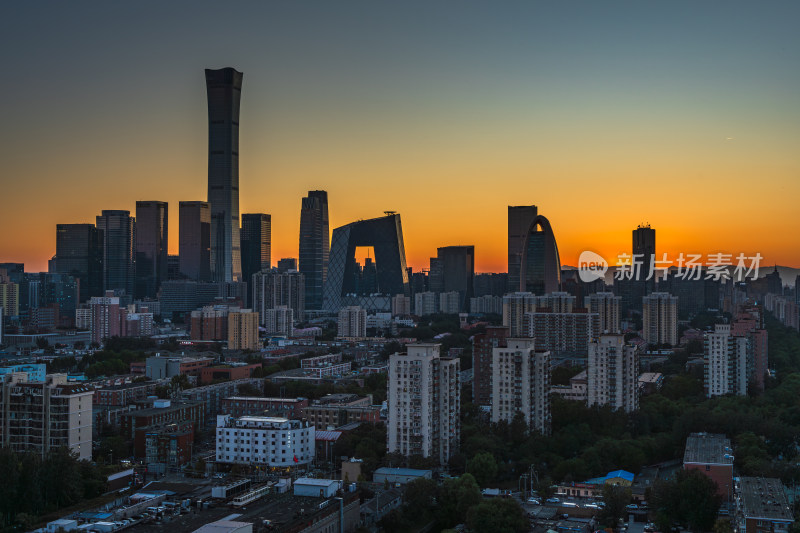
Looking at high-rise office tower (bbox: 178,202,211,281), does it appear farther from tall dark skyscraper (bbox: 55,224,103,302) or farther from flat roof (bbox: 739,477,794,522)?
flat roof (bbox: 739,477,794,522)

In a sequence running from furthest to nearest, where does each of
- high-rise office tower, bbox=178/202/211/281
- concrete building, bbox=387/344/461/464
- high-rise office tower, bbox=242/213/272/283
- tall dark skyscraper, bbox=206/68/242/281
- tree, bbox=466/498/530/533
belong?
high-rise office tower, bbox=242/213/272/283 → high-rise office tower, bbox=178/202/211/281 → tall dark skyscraper, bbox=206/68/242/281 → concrete building, bbox=387/344/461/464 → tree, bbox=466/498/530/533

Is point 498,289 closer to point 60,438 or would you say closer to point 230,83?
point 230,83

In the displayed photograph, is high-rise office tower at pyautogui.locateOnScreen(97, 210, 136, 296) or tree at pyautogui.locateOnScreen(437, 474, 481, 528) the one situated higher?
high-rise office tower at pyautogui.locateOnScreen(97, 210, 136, 296)

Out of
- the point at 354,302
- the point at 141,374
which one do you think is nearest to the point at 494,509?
the point at 141,374

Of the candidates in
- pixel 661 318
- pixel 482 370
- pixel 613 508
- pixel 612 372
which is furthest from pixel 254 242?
pixel 613 508

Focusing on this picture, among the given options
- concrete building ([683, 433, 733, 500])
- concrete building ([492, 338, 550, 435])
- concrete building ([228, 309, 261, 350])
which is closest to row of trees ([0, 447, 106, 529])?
concrete building ([492, 338, 550, 435])

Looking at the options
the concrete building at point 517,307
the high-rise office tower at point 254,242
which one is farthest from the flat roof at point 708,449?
the high-rise office tower at point 254,242
